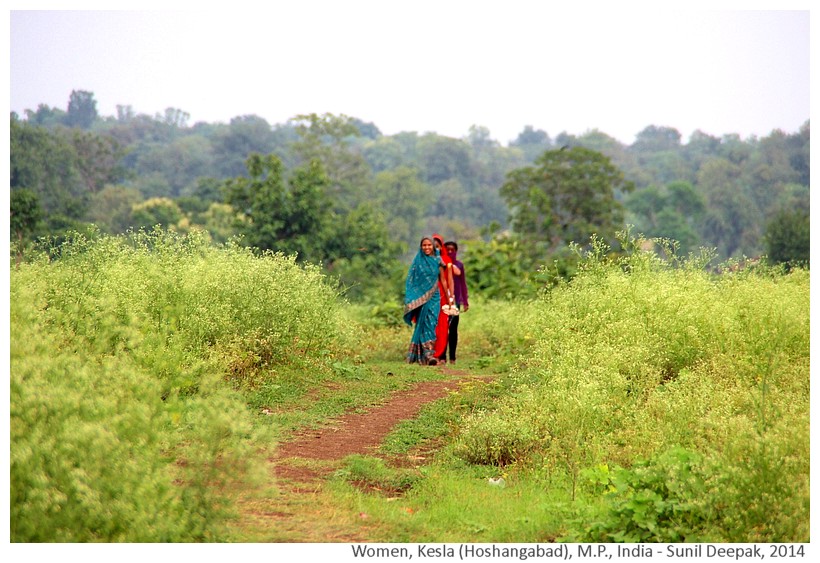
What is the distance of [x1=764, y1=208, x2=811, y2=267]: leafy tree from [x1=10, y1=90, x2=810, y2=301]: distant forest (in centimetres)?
6

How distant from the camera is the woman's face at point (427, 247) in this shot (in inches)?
434

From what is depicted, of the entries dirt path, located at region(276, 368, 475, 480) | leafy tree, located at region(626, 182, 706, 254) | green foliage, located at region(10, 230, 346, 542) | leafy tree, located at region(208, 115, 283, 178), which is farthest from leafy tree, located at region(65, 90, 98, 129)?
green foliage, located at region(10, 230, 346, 542)

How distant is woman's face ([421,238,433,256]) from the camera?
11.0 metres

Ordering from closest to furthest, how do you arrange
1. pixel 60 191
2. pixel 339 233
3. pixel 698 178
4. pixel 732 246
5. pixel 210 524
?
1. pixel 210 524
2. pixel 339 233
3. pixel 60 191
4. pixel 732 246
5. pixel 698 178

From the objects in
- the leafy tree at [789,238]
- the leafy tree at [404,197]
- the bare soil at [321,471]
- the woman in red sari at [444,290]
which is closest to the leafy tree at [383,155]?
the leafy tree at [404,197]

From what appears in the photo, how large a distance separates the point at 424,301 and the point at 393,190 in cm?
3851

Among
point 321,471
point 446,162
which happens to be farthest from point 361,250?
point 446,162

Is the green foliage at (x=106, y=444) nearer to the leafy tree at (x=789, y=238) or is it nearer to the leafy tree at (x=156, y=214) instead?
the leafy tree at (x=789, y=238)

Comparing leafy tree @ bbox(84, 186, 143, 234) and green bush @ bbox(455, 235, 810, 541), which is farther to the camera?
leafy tree @ bbox(84, 186, 143, 234)

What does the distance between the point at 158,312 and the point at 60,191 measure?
100ft

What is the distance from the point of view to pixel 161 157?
189 ft

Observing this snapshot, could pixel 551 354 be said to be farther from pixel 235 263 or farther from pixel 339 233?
pixel 339 233

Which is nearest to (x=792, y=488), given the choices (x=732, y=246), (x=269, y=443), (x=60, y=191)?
(x=269, y=443)

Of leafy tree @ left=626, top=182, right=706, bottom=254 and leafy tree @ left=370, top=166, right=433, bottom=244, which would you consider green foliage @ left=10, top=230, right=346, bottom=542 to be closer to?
leafy tree @ left=626, top=182, right=706, bottom=254
